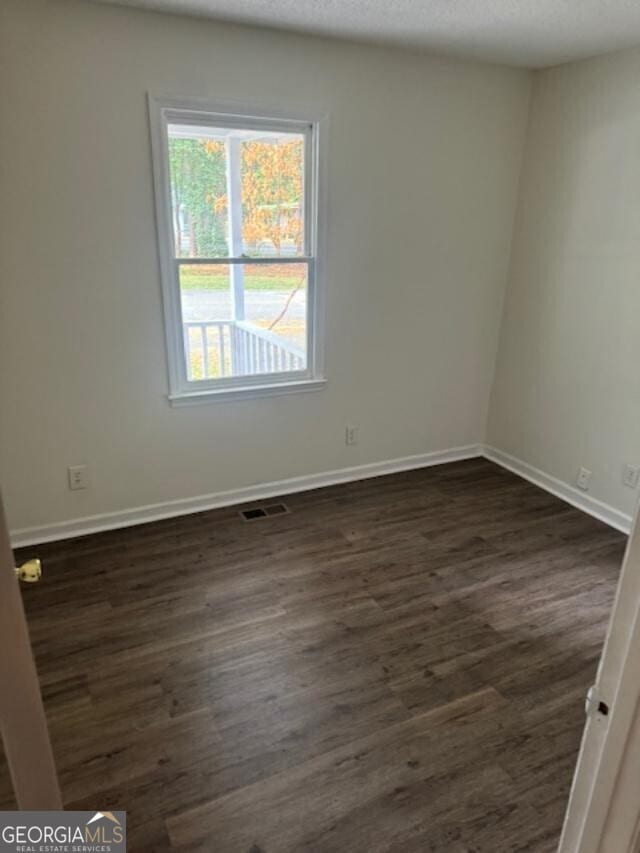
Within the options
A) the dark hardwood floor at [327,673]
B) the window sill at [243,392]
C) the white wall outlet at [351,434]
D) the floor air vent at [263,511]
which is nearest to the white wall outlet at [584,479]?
the dark hardwood floor at [327,673]

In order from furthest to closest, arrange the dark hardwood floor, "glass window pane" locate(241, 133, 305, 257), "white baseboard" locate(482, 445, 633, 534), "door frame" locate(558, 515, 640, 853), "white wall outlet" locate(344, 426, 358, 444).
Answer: "white wall outlet" locate(344, 426, 358, 444)
"white baseboard" locate(482, 445, 633, 534)
"glass window pane" locate(241, 133, 305, 257)
the dark hardwood floor
"door frame" locate(558, 515, 640, 853)

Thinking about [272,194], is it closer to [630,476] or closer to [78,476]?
[78,476]

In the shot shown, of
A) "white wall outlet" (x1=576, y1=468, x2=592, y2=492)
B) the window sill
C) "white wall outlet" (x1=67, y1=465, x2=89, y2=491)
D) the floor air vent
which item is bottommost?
the floor air vent

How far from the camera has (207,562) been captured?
9.32 feet

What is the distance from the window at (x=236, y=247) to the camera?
2.79m

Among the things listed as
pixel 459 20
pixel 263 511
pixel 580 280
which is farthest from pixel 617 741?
pixel 580 280

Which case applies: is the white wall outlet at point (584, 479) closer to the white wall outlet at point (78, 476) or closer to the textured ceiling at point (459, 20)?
the textured ceiling at point (459, 20)

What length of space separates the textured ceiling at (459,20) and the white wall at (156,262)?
0.18m

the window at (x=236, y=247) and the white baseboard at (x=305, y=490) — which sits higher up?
the window at (x=236, y=247)

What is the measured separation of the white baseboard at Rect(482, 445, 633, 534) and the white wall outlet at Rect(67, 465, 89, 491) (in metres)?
2.77

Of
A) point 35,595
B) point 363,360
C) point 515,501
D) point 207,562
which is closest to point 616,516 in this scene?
point 515,501

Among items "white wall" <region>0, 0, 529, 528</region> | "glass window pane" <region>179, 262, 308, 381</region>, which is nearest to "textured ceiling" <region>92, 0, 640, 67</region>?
"white wall" <region>0, 0, 529, 528</region>

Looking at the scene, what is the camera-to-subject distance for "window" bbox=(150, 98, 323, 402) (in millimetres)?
2789

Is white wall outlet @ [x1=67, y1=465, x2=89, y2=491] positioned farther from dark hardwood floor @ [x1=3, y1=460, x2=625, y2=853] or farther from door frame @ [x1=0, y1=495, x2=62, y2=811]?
door frame @ [x1=0, y1=495, x2=62, y2=811]
